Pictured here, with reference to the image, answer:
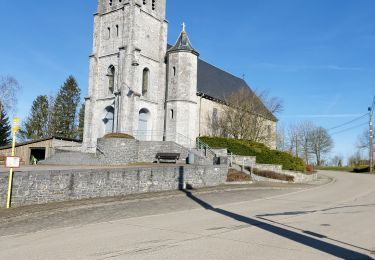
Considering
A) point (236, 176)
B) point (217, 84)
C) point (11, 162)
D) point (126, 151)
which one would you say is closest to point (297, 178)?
point (236, 176)

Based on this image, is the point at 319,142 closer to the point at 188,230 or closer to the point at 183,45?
the point at 183,45

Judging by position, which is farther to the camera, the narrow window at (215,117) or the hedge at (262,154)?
the narrow window at (215,117)

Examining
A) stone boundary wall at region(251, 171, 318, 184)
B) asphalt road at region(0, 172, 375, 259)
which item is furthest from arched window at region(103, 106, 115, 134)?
asphalt road at region(0, 172, 375, 259)

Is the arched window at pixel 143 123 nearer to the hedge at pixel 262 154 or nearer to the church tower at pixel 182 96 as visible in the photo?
the church tower at pixel 182 96

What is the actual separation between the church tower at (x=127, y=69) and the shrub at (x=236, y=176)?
11.9 metres

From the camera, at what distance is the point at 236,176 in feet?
80.7

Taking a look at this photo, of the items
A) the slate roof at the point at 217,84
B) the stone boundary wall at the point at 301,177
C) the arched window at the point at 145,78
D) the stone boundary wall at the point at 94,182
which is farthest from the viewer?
the slate roof at the point at 217,84

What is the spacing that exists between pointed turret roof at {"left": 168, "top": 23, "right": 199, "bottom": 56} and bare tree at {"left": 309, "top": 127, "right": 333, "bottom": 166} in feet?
144

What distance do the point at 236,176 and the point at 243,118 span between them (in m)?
15.5

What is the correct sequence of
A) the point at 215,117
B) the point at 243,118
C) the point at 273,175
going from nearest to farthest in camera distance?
the point at 273,175 → the point at 243,118 → the point at 215,117

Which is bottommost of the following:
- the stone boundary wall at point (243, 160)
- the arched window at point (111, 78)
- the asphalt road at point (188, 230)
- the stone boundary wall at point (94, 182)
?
the asphalt road at point (188, 230)

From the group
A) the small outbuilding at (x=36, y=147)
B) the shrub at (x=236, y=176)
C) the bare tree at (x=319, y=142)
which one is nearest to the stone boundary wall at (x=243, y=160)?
the shrub at (x=236, y=176)

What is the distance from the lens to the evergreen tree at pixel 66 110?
62.3 m

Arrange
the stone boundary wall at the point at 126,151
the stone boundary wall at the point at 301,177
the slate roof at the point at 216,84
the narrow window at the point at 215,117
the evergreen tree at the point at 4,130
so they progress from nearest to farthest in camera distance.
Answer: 1. the stone boundary wall at the point at 126,151
2. the stone boundary wall at the point at 301,177
3. the narrow window at the point at 215,117
4. the slate roof at the point at 216,84
5. the evergreen tree at the point at 4,130
